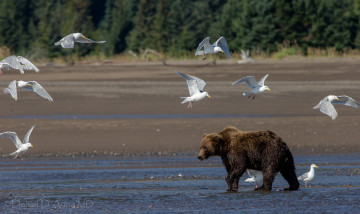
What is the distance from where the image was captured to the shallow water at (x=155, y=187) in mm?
10586

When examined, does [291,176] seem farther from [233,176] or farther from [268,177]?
[233,176]

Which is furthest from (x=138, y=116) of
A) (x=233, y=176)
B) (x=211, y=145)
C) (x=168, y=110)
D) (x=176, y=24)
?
(x=176, y=24)

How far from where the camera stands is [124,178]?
13.2m

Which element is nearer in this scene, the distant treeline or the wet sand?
the wet sand

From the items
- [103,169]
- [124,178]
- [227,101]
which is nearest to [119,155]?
[103,169]

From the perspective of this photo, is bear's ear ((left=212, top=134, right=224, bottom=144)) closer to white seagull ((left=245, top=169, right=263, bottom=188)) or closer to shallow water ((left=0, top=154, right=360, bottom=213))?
shallow water ((left=0, top=154, right=360, bottom=213))

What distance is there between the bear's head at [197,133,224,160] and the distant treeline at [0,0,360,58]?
18.4 meters

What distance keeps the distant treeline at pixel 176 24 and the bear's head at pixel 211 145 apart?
18436mm

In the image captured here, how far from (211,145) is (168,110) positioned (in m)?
10.2

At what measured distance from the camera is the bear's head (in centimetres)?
1170

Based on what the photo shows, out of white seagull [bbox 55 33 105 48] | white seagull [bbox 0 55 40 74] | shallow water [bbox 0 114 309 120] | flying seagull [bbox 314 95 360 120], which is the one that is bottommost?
shallow water [bbox 0 114 309 120]

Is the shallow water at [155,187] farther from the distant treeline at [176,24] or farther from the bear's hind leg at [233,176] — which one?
the distant treeline at [176,24]

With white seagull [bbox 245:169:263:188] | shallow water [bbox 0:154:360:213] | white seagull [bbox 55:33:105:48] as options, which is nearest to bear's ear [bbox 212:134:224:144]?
shallow water [bbox 0:154:360:213]

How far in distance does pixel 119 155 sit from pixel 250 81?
4.16 m
